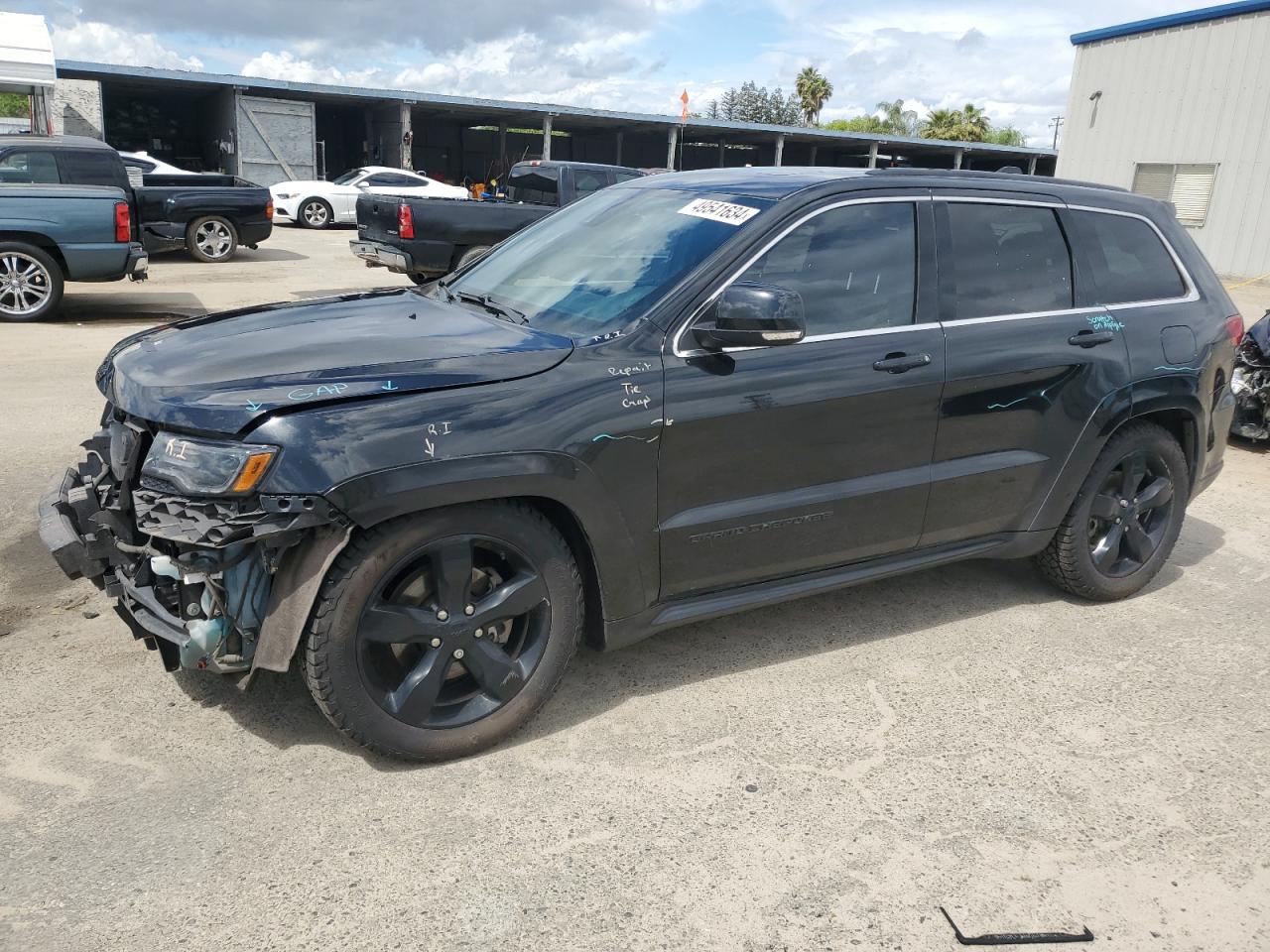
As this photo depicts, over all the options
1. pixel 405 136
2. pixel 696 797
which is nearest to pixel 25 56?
pixel 405 136

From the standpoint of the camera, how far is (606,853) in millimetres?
2775

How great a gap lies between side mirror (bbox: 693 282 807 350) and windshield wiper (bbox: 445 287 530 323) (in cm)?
66

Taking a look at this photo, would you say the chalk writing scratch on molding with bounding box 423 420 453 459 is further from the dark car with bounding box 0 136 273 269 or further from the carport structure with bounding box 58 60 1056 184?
the carport structure with bounding box 58 60 1056 184

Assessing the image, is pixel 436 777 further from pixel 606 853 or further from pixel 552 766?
pixel 606 853

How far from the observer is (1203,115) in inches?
752

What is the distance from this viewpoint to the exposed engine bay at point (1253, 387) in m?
7.74

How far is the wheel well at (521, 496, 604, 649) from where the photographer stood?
3152mm

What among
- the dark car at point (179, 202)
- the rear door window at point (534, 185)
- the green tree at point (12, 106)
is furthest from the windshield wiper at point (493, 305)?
the green tree at point (12, 106)

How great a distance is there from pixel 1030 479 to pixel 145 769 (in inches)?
134

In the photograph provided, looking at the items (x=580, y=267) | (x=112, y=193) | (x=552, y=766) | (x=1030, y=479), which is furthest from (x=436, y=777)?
(x=112, y=193)

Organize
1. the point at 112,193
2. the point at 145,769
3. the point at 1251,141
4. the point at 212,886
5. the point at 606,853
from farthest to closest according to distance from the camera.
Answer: the point at 1251,141, the point at 112,193, the point at 145,769, the point at 606,853, the point at 212,886

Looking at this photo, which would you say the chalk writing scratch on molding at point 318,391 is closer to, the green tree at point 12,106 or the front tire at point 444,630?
the front tire at point 444,630

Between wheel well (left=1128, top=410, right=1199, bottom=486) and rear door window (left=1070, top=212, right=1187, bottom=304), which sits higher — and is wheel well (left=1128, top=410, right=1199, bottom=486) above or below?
below

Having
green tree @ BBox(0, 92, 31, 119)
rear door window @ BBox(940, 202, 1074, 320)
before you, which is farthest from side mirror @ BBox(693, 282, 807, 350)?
green tree @ BBox(0, 92, 31, 119)
